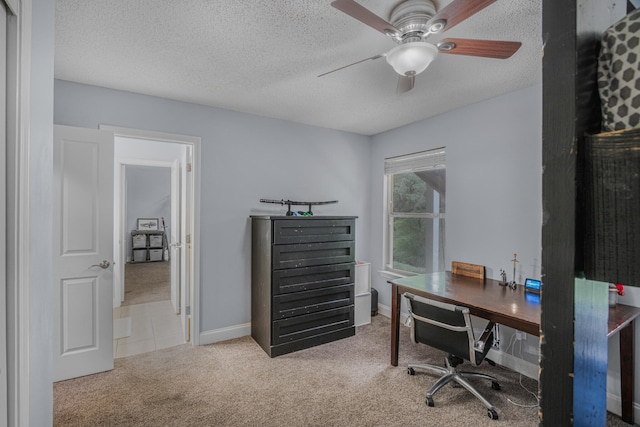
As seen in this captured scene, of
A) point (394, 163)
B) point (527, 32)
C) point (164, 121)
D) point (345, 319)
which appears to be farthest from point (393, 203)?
point (164, 121)

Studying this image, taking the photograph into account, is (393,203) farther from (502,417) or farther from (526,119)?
(502,417)

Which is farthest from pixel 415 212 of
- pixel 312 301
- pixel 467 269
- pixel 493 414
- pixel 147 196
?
pixel 147 196

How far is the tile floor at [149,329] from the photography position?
10.0 feet

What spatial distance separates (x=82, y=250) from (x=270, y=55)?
209 cm

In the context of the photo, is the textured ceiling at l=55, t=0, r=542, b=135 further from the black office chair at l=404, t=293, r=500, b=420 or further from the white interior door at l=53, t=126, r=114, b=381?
the black office chair at l=404, t=293, r=500, b=420

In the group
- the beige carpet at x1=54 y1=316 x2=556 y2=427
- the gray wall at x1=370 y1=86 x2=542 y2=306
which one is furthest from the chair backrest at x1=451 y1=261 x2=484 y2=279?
the beige carpet at x1=54 y1=316 x2=556 y2=427

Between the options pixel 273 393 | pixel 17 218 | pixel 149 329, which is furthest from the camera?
pixel 149 329

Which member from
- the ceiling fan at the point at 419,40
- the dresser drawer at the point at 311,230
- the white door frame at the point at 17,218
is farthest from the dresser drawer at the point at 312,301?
the ceiling fan at the point at 419,40

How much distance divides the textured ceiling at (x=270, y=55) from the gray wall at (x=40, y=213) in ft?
2.25

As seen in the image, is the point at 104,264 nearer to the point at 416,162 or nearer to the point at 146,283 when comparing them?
the point at 416,162

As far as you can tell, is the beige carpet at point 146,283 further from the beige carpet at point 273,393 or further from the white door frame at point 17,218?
the white door frame at point 17,218

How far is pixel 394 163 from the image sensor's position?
156 inches

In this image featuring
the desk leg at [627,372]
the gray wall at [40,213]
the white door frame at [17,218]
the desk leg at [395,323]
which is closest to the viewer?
the white door frame at [17,218]

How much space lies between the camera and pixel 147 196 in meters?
8.01
